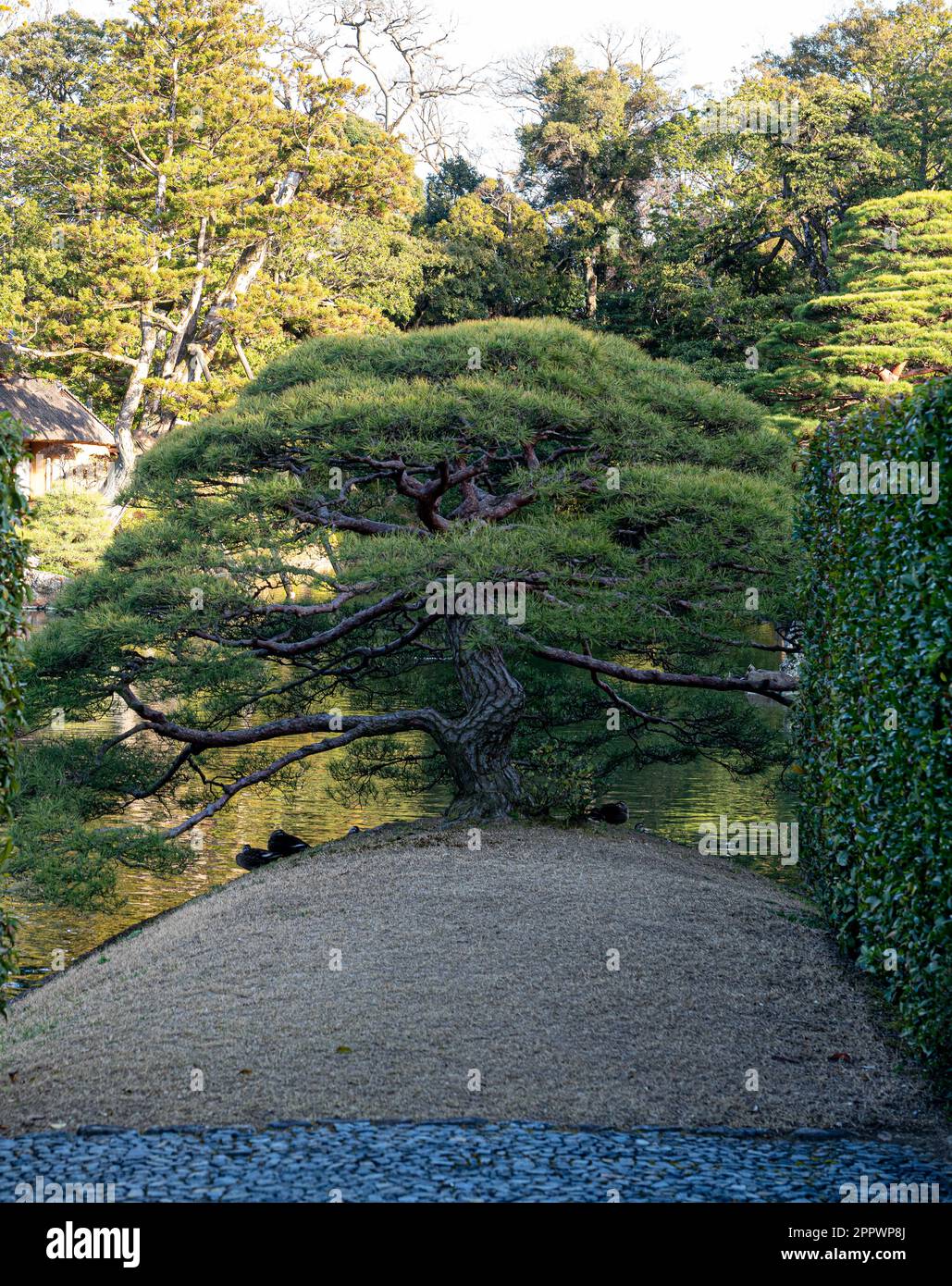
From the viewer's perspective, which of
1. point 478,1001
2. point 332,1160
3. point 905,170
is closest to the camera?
point 332,1160

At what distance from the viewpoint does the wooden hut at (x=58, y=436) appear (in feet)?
95.9

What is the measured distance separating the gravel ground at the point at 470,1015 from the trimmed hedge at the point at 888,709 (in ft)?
1.33

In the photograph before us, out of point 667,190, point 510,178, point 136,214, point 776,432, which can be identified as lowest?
point 776,432

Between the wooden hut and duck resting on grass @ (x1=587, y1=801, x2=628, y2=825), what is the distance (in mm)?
22339

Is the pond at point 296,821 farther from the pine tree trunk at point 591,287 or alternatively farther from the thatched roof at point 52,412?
the pine tree trunk at point 591,287

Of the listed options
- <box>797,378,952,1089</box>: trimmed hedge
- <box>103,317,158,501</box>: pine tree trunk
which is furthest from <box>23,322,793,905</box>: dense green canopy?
<box>103,317,158,501</box>: pine tree trunk

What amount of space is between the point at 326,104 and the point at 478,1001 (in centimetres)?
3032

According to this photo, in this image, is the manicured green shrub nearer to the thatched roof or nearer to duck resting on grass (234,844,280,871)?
duck resting on grass (234,844,280,871)

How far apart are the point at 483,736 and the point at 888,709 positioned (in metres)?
4.41

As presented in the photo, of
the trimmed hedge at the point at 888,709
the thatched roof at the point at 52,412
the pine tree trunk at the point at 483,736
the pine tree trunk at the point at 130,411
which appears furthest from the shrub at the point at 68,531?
the trimmed hedge at the point at 888,709

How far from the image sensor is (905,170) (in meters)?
30.0

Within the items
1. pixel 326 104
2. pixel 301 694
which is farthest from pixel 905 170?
A: pixel 301 694

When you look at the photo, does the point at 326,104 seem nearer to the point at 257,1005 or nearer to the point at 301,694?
the point at 301,694

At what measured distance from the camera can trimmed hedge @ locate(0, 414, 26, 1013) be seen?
4.37 m
